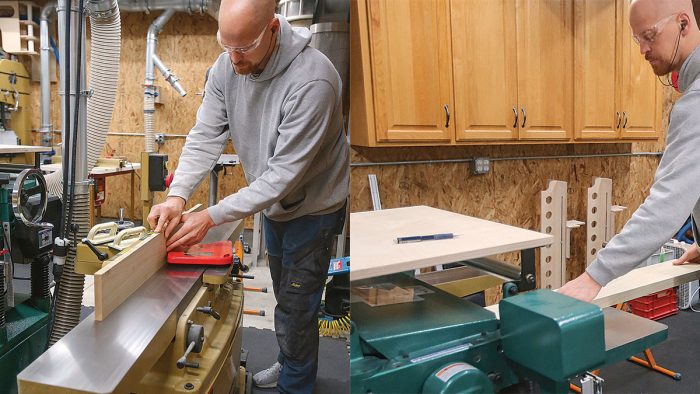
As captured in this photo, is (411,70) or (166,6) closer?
(411,70)

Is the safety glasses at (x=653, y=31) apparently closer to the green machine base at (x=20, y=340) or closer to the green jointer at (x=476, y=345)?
the green jointer at (x=476, y=345)

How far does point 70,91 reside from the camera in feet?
3.45

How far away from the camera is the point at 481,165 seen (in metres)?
1.35

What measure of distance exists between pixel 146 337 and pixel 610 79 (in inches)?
60.5

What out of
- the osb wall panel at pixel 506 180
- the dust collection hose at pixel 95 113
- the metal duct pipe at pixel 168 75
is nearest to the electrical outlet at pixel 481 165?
the osb wall panel at pixel 506 180

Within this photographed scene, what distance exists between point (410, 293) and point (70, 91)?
918 mm

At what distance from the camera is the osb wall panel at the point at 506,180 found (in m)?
1.10

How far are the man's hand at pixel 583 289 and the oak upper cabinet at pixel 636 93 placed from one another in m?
0.86

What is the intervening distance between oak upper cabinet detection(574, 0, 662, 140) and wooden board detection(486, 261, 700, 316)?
1.45 ft

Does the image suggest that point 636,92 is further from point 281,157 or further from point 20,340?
point 20,340

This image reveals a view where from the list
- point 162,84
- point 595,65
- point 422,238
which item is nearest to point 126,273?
point 422,238

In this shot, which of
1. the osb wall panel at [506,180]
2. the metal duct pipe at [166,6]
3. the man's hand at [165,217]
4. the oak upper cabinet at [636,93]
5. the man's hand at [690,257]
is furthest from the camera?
the metal duct pipe at [166,6]

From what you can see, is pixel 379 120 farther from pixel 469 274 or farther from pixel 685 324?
pixel 685 324

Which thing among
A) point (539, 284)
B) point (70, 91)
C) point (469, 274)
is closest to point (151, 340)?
point (70, 91)
